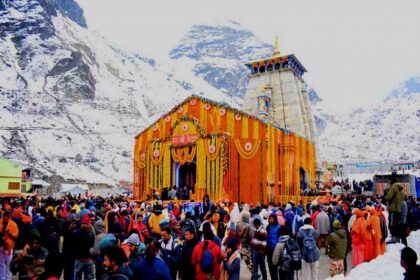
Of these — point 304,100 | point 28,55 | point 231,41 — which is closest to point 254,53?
point 231,41

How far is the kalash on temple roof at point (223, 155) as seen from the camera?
20.7 metres

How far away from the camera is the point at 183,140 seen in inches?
894

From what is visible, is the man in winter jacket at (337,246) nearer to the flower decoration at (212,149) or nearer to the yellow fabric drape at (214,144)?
the yellow fabric drape at (214,144)

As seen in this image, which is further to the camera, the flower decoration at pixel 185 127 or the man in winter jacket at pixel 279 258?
the flower decoration at pixel 185 127

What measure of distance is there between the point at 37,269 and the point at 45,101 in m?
62.0

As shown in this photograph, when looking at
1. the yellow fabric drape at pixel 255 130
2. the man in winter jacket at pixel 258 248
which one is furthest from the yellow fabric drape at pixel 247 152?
the man in winter jacket at pixel 258 248

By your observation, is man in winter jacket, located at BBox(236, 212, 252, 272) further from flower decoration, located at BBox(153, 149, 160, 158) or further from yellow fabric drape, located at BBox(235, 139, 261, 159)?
flower decoration, located at BBox(153, 149, 160, 158)

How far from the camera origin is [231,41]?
178500 mm

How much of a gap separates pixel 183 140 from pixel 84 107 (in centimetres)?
4809

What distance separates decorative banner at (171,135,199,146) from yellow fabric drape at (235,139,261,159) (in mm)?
2615

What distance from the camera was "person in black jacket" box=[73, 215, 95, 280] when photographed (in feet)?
21.8

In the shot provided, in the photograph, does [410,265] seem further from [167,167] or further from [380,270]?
[167,167]

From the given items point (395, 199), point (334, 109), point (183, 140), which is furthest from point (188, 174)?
point (334, 109)

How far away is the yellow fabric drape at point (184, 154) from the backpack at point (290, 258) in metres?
15.7
